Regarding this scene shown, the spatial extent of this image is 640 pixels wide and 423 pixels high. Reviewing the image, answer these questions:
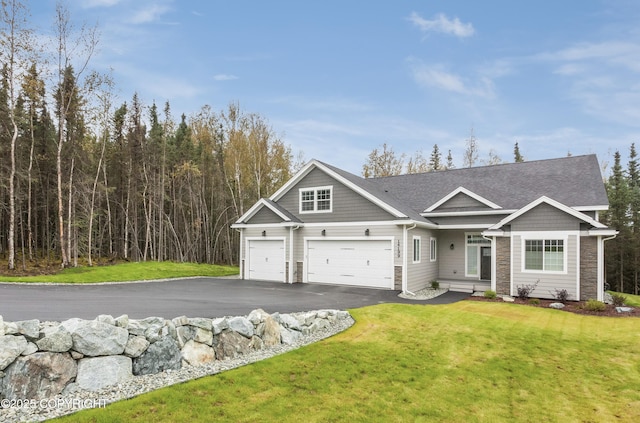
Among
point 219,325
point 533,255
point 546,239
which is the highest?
point 546,239

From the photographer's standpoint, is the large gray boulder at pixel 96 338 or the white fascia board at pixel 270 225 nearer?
the large gray boulder at pixel 96 338

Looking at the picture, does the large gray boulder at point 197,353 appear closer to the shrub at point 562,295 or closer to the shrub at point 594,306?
the shrub at point 594,306

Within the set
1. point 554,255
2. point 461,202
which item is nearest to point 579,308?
point 554,255

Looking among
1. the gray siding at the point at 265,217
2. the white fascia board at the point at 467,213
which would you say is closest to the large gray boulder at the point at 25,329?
the gray siding at the point at 265,217

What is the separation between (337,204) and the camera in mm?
16562

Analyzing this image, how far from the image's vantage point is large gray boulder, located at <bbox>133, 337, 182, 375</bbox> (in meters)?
5.34

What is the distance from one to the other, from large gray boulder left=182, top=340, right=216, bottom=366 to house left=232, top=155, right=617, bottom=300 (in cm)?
958

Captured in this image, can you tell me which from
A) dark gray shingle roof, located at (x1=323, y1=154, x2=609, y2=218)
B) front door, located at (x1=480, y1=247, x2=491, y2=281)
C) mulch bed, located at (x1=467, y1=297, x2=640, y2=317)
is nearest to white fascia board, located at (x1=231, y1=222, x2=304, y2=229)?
dark gray shingle roof, located at (x1=323, y1=154, x2=609, y2=218)

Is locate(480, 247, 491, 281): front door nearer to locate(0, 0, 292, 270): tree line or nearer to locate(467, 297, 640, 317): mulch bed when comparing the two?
locate(467, 297, 640, 317): mulch bed

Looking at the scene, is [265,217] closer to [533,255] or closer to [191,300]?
[191,300]

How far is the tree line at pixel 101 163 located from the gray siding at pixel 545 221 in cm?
1837

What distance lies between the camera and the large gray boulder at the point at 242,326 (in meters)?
6.73

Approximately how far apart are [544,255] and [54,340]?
14393mm

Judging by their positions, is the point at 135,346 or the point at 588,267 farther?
the point at 588,267
